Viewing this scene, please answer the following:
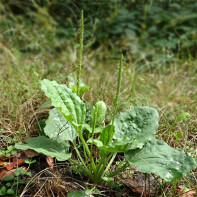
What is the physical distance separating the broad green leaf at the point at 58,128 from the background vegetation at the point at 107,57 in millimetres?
165

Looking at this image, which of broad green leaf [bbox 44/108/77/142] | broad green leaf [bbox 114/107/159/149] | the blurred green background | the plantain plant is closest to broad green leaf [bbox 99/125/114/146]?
the plantain plant

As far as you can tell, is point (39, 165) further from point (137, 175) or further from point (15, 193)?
point (137, 175)

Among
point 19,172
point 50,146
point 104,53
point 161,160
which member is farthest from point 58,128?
point 104,53

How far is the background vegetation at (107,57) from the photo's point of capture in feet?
5.95

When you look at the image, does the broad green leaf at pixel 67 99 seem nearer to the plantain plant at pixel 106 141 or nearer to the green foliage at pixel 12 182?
the plantain plant at pixel 106 141

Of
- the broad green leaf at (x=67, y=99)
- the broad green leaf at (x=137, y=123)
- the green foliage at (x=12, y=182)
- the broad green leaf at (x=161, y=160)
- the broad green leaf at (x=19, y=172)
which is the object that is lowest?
the green foliage at (x=12, y=182)

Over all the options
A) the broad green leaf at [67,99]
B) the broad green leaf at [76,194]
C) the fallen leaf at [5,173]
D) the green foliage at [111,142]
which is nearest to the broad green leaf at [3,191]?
the fallen leaf at [5,173]

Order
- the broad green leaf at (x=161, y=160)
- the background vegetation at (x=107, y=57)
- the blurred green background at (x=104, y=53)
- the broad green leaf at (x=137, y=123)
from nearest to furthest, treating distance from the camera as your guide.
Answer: the broad green leaf at (x=161, y=160), the broad green leaf at (x=137, y=123), the background vegetation at (x=107, y=57), the blurred green background at (x=104, y=53)

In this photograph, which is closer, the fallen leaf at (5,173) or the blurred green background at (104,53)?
the fallen leaf at (5,173)

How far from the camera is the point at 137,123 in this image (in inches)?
57.7

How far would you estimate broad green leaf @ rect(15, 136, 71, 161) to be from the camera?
1.25 m

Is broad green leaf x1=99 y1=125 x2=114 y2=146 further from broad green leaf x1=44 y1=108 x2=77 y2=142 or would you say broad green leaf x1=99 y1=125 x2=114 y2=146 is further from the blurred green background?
the blurred green background

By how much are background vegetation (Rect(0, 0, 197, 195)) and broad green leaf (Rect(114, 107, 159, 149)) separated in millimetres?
226

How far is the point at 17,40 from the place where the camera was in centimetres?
344
